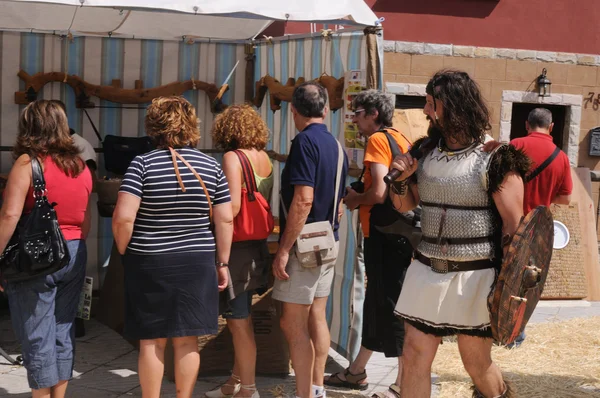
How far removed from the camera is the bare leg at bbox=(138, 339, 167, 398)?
Result: 400 cm

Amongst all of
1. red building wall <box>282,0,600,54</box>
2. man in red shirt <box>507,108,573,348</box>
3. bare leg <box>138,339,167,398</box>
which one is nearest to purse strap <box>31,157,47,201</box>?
bare leg <box>138,339,167,398</box>

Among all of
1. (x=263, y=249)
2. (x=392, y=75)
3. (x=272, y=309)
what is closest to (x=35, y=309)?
(x=263, y=249)

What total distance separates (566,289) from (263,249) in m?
4.55

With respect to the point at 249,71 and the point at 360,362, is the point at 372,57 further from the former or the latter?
the point at 249,71

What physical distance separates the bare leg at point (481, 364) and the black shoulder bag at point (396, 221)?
116 centimetres

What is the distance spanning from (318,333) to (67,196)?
1496mm

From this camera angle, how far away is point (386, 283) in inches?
190

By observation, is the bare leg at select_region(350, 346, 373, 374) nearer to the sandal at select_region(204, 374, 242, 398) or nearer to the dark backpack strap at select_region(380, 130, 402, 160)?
the sandal at select_region(204, 374, 242, 398)

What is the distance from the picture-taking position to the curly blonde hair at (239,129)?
14.5 ft

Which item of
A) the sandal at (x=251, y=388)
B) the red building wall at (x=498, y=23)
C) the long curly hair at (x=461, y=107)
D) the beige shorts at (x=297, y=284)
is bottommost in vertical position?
the sandal at (x=251, y=388)

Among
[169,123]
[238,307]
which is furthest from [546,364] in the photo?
[169,123]

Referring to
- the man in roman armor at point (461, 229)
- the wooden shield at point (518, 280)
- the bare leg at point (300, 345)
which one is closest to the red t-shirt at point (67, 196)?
the bare leg at point (300, 345)

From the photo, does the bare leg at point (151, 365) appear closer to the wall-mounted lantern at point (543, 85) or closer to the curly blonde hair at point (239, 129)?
the curly blonde hair at point (239, 129)

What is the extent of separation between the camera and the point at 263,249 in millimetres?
4578
